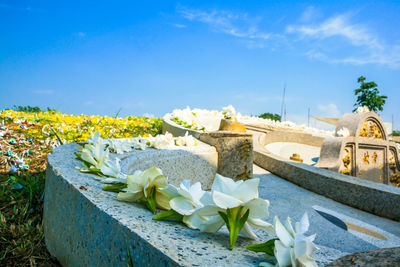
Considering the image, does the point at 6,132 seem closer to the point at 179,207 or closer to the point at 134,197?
the point at 134,197

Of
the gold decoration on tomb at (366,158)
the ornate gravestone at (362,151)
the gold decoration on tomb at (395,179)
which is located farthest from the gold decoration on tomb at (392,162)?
the gold decoration on tomb at (366,158)

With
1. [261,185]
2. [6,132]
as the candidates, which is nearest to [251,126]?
[261,185]

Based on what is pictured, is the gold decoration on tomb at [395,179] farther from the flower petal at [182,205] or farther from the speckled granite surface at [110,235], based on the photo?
the flower petal at [182,205]

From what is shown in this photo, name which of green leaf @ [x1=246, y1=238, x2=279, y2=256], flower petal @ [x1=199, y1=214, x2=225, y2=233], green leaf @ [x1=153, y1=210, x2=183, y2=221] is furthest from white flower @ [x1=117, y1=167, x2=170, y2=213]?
green leaf @ [x1=246, y1=238, x2=279, y2=256]

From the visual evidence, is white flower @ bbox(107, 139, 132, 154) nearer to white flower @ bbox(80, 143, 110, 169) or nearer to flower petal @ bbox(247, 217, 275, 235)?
white flower @ bbox(80, 143, 110, 169)

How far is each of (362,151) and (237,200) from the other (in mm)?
7066

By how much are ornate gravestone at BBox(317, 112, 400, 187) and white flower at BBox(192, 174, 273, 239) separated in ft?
20.2

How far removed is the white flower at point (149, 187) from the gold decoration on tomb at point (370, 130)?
6853mm

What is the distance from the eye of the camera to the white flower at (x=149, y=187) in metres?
1.59

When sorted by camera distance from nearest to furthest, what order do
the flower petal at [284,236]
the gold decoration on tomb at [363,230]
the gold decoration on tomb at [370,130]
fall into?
the flower petal at [284,236] → the gold decoration on tomb at [363,230] → the gold decoration on tomb at [370,130]

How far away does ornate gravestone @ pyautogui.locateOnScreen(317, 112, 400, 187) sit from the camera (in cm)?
683

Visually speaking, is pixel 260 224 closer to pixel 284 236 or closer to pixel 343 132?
pixel 284 236

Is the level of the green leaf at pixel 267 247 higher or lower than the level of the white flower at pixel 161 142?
lower

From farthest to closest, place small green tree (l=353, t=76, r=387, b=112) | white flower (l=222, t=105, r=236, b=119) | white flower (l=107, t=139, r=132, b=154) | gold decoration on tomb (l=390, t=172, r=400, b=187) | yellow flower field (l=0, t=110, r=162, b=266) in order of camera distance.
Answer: small green tree (l=353, t=76, r=387, b=112) → gold decoration on tomb (l=390, t=172, r=400, b=187) → white flower (l=222, t=105, r=236, b=119) → white flower (l=107, t=139, r=132, b=154) → yellow flower field (l=0, t=110, r=162, b=266)
